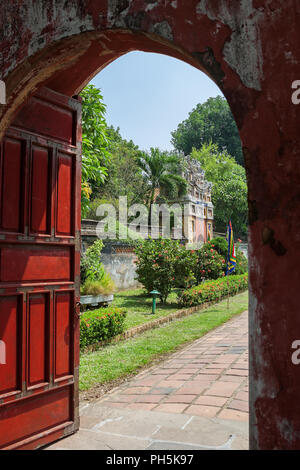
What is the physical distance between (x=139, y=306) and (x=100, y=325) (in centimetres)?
411

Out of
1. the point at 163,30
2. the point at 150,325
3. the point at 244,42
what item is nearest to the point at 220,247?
the point at 150,325

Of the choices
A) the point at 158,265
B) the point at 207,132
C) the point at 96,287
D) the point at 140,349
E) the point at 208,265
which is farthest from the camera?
the point at 207,132

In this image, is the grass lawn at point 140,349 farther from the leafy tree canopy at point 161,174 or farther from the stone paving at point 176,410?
the leafy tree canopy at point 161,174

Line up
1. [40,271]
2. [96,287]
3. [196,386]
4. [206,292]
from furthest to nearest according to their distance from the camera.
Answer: [206,292], [96,287], [196,386], [40,271]

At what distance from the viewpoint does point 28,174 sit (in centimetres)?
328

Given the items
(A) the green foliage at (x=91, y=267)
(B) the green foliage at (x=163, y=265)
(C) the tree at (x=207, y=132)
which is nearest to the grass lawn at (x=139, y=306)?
(B) the green foliage at (x=163, y=265)

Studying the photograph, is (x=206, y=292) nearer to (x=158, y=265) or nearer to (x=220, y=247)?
(x=158, y=265)

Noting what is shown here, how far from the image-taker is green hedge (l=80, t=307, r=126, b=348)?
22.3ft

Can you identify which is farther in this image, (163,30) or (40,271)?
(40,271)

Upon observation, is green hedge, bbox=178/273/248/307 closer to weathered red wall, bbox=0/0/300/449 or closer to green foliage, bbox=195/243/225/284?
green foliage, bbox=195/243/225/284

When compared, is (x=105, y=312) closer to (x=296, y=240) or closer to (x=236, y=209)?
(x=296, y=240)

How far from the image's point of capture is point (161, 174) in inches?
1002


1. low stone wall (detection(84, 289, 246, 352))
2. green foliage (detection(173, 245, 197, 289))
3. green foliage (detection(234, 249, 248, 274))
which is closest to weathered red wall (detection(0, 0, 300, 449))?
low stone wall (detection(84, 289, 246, 352))

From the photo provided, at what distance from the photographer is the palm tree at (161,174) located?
950 inches
